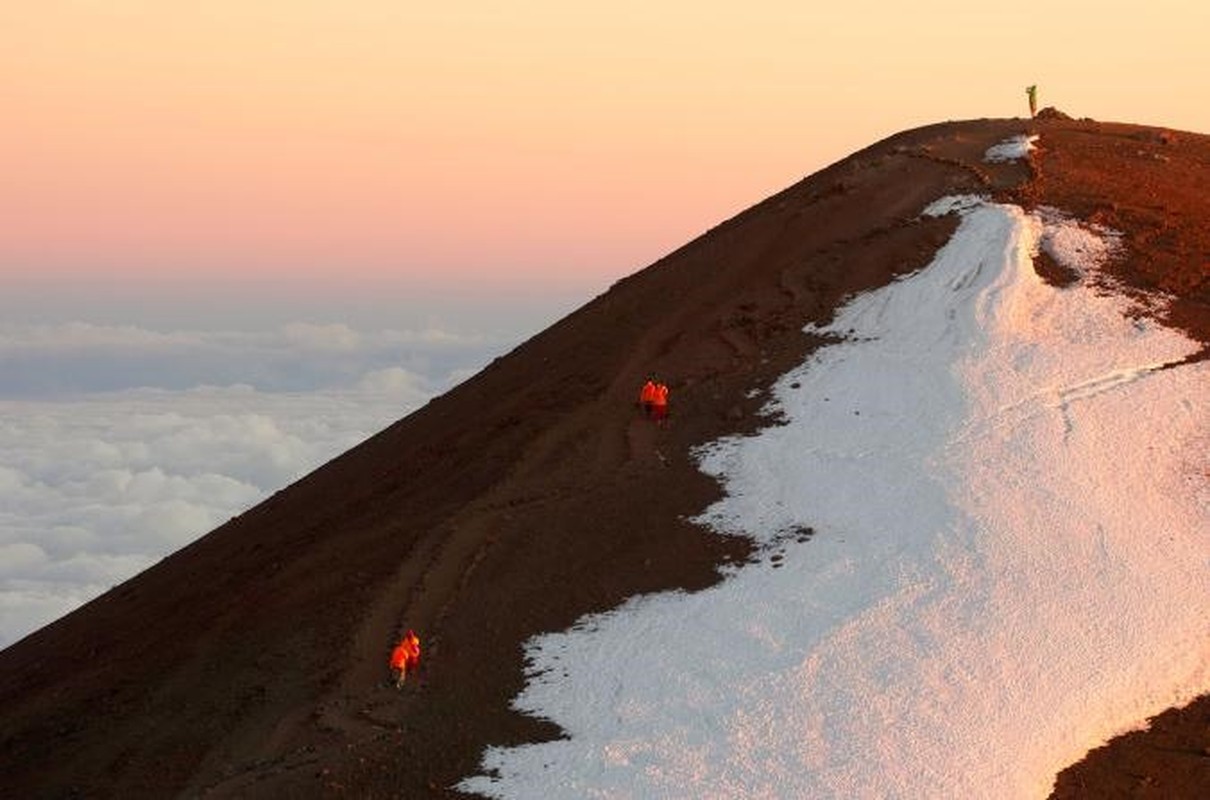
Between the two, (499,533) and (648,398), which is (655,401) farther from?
(499,533)

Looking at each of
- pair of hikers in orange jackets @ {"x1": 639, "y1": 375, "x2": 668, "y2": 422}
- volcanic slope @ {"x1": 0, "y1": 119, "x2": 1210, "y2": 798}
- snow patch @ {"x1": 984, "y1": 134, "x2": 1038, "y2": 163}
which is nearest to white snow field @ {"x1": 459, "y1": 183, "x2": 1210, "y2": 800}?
volcanic slope @ {"x1": 0, "y1": 119, "x2": 1210, "y2": 798}

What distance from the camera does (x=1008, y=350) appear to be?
4238 cm

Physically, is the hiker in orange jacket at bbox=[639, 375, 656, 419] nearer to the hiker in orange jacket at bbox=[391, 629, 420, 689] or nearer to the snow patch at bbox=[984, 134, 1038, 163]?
the hiker in orange jacket at bbox=[391, 629, 420, 689]

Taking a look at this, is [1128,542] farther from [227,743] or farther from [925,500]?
[227,743]

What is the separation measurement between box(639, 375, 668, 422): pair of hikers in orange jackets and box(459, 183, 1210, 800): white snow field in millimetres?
2527

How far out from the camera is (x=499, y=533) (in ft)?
125

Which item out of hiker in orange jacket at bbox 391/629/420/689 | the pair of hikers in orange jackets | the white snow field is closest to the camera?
the white snow field

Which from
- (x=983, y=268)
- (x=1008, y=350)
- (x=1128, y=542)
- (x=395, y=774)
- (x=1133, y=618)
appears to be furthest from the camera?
(x=983, y=268)

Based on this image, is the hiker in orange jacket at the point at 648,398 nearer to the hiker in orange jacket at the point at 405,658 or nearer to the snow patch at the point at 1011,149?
the hiker in orange jacket at the point at 405,658

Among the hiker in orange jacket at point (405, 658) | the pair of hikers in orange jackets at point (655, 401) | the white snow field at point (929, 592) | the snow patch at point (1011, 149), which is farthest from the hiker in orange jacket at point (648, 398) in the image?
the snow patch at point (1011, 149)

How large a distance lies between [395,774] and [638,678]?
17.0 ft

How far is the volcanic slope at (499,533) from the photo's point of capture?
1270 inches

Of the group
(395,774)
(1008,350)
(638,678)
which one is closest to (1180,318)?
(1008,350)

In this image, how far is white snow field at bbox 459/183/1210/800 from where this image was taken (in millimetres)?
29328
